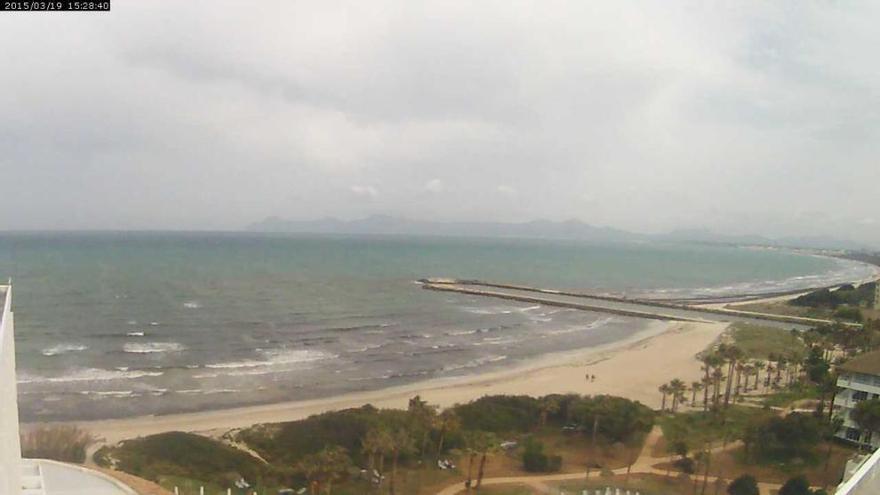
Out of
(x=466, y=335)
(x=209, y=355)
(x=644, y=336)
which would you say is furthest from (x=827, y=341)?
(x=209, y=355)

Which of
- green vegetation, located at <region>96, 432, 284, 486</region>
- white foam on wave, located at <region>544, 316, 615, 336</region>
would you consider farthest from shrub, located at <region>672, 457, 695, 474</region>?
white foam on wave, located at <region>544, 316, 615, 336</region>

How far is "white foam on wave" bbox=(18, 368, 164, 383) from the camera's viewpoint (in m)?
30.5

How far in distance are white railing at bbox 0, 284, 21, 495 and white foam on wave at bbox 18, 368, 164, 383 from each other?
78.1 feet

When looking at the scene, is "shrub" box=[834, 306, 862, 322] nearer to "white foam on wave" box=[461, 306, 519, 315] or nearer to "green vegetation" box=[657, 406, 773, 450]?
"white foam on wave" box=[461, 306, 519, 315]

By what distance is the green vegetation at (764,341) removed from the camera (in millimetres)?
Result: 38906

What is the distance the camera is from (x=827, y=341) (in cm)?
3462

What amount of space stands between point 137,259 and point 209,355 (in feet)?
259

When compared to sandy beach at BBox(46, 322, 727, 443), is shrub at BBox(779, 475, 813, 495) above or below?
above

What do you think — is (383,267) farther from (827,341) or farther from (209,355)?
(827,341)

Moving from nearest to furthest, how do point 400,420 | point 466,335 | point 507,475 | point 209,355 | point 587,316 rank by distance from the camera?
point 507,475 < point 400,420 < point 209,355 < point 466,335 < point 587,316

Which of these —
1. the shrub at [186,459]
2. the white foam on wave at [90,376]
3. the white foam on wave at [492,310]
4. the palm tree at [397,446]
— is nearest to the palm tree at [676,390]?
the palm tree at [397,446]

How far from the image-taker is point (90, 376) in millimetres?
31859

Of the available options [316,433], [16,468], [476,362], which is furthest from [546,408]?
[16,468]

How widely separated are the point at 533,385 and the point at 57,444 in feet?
72.9
